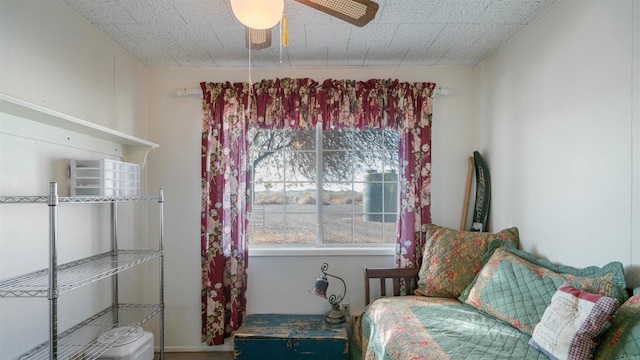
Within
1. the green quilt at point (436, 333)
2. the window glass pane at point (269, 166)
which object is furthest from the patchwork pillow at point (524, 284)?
the window glass pane at point (269, 166)

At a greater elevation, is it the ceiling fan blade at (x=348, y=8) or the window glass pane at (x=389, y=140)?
the ceiling fan blade at (x=348, y=8)

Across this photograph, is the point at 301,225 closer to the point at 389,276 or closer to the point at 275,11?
the point at 389,276

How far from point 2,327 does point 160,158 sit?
1.54 metres

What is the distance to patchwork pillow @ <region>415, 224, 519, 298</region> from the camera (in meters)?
2.27

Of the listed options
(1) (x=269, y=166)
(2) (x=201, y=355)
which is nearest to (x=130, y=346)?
(2) (x=201, y=355)

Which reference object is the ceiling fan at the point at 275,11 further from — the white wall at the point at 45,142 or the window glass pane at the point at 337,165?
the window glass pane at the point at 337,165

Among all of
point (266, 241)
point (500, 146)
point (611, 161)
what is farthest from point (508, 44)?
point (266, 241)

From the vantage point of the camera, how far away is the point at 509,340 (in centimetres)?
158

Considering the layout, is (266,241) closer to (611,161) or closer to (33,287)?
(33,287)

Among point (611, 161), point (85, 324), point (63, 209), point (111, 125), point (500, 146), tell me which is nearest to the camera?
point (611, 161)

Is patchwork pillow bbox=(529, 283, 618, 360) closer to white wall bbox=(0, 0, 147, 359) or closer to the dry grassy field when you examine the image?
the dry grassy field

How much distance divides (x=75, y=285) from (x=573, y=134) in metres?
2.52

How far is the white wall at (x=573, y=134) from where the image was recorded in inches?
56.6

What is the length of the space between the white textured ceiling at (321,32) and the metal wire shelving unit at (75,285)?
43.1 inches
